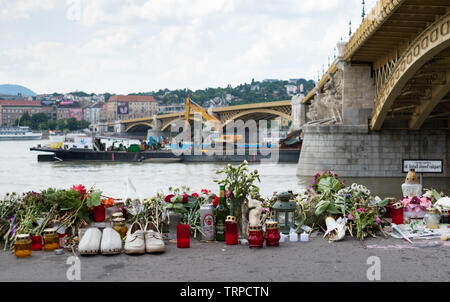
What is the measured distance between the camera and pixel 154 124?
8825 centimetres

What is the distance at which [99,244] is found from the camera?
548cm

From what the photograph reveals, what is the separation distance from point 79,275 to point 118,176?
3094 centimetres

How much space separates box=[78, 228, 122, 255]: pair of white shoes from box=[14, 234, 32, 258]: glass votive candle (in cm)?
54

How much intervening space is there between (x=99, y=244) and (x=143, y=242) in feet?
1.50

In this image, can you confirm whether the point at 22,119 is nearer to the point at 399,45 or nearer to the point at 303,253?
the point at 399,45

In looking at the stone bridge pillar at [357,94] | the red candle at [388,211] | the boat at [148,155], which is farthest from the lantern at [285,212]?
the boat at [148,155]

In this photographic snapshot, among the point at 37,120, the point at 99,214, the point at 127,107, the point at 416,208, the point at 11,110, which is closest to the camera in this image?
the point at 99,214

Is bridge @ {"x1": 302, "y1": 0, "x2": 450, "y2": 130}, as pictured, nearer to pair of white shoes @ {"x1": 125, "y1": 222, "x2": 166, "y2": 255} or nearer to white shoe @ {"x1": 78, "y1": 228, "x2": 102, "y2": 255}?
pair of white shoes @ {"x1": 125, "y1": 222, "x2": 166, "y2": 255}

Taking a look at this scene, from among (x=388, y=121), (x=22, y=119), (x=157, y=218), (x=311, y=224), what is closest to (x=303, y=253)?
(x=311, y=224)

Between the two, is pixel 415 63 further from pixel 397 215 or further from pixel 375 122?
pixel 397 215

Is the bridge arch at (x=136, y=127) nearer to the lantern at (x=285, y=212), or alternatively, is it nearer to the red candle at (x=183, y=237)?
the lantern at (x=285, y=212)

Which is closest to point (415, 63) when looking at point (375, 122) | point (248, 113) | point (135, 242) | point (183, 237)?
point (375, 122)

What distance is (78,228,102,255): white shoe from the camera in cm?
538

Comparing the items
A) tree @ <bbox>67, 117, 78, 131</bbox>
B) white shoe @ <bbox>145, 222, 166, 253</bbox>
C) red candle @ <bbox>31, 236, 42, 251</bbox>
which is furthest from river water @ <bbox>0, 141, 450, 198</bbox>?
tree @ <bbox>67, 117, 78, 131</bbox>
